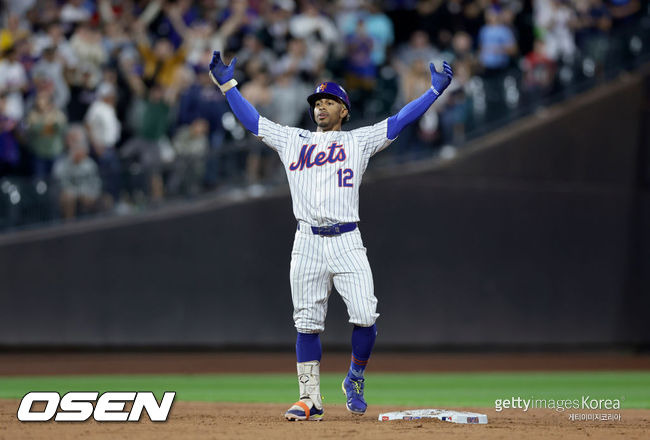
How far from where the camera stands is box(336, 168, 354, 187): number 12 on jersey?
6.36 m

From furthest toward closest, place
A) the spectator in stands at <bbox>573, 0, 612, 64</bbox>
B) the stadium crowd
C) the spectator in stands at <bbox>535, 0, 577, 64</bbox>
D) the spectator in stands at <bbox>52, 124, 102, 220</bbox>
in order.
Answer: the spectator in stands at <bbox>535, 0, 577, 64</bbox>, the spectator in stands at <bbox>573, 0, 612, 64</bbox>, the stadium crowd, the spectator in stands at <bbox>52, 124, 102, 220</bbox>

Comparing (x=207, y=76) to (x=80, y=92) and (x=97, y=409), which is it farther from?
(x=97, y=409)

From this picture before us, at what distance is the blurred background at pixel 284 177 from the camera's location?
12.6 metres

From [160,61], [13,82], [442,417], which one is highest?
[160,61]

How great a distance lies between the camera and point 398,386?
10.5m

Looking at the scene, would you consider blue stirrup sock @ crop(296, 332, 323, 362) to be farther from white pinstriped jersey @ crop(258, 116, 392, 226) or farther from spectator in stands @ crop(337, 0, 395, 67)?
spectator in stands @ crop(337, 0, 395, 67)

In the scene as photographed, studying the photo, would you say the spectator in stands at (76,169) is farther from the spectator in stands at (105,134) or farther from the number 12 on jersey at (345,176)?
the number 12 on jersey at (345,176)

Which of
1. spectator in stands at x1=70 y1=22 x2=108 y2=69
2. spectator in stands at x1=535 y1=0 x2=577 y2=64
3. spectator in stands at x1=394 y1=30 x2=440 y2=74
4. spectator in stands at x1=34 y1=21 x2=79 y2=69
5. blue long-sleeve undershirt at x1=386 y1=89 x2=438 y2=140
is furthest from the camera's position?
spectator in stands at x1=535 y1=0 x2=577 y2=64


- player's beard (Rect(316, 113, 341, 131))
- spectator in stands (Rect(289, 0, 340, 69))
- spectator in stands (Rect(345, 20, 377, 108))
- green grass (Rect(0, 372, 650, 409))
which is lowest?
green grass (Rect(0, 372, 650, 409))

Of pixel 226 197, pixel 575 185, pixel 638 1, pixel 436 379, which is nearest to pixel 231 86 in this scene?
pixel 436 379

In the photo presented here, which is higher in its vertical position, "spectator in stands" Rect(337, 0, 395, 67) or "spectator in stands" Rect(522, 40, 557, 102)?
"spectator in stands" Rect(337, 0, 395, 67)

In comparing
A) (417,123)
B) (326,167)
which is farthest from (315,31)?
(326,167)

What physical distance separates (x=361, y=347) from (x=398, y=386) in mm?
4179

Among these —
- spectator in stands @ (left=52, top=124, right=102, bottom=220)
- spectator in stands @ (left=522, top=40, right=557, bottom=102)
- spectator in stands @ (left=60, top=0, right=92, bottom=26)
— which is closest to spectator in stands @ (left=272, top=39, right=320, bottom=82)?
→ spectator in stands @ (left=60, top=0, right=92, bottom=26)
